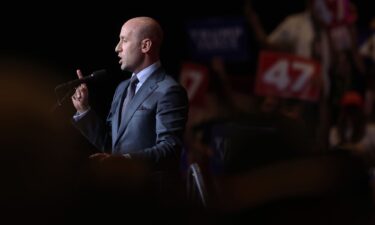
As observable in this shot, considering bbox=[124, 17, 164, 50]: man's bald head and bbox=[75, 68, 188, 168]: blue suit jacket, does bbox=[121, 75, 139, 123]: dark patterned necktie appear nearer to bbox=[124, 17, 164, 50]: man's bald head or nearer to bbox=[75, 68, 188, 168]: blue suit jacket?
bbox=[75, 68, 188, 168]: blue suit jacket

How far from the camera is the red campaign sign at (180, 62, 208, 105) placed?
391 inches

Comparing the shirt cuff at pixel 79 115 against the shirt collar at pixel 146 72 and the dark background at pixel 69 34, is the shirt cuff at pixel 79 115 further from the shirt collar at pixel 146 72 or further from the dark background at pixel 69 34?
the dark background at pixel 69 34

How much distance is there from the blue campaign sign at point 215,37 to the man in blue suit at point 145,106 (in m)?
5.81

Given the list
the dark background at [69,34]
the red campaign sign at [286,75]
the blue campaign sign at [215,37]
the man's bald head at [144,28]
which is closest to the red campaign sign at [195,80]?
the blue campaign sign at [215,37]

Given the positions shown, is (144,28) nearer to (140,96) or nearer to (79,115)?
(140,96)

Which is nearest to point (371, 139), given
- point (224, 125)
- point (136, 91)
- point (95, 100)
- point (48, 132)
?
point (224, 125)

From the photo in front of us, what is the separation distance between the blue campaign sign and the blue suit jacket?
582cm

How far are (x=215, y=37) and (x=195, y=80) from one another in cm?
52

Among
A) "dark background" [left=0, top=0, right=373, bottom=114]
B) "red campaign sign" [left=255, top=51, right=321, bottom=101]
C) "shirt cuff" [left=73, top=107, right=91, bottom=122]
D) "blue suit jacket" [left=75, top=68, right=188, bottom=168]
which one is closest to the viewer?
"blue suit jacket" [left=75, top=68, right=188, bottom=168]

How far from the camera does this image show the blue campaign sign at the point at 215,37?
997cm

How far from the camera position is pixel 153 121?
4094mm

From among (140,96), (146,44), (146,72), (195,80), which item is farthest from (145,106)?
(195,80)

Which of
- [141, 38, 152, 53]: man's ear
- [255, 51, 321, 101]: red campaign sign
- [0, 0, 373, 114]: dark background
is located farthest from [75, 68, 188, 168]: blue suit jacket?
[255, 51, 321, 101]: red campaign sign

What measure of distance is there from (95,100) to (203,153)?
350 centimetres
